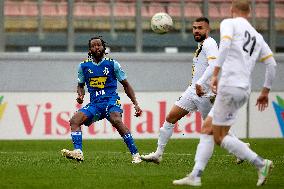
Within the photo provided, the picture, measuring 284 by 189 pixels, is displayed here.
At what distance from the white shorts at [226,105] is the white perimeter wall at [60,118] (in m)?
11.8

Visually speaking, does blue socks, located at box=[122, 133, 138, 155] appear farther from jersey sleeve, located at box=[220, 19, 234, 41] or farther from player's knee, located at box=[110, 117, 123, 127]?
jersey sleeve, located at box=[220, 19, 234, 41]

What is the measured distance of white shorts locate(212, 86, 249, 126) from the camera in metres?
10.1

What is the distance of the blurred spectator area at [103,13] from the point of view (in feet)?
77.5

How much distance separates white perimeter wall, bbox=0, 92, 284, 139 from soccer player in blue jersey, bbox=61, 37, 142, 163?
756cm

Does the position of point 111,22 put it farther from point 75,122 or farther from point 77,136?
point 77,136

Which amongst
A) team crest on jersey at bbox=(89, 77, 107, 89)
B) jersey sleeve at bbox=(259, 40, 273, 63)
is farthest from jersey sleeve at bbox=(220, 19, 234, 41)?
team crest on jersey at bbox=(89, 77, 107, 89)

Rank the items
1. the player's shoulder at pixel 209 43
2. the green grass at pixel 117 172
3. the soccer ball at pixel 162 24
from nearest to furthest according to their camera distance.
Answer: the green grass at pixel 117 172
the player's shoulder at pixel 209 43
the soccer ball at pixel 162 24

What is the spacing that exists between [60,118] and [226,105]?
1199cm

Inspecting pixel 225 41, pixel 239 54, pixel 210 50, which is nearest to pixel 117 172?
pixel 210 50

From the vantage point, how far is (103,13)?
79.1ft

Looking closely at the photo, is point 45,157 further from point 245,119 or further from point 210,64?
point 245,119

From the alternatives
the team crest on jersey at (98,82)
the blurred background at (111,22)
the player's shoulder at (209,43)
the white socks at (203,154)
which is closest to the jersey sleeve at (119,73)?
the team crest on jersey at (98,82)

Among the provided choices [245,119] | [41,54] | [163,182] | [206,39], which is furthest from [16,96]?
[163,182]

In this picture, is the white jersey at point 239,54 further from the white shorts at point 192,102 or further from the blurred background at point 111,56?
Answer: the blurred background at point 111,56
